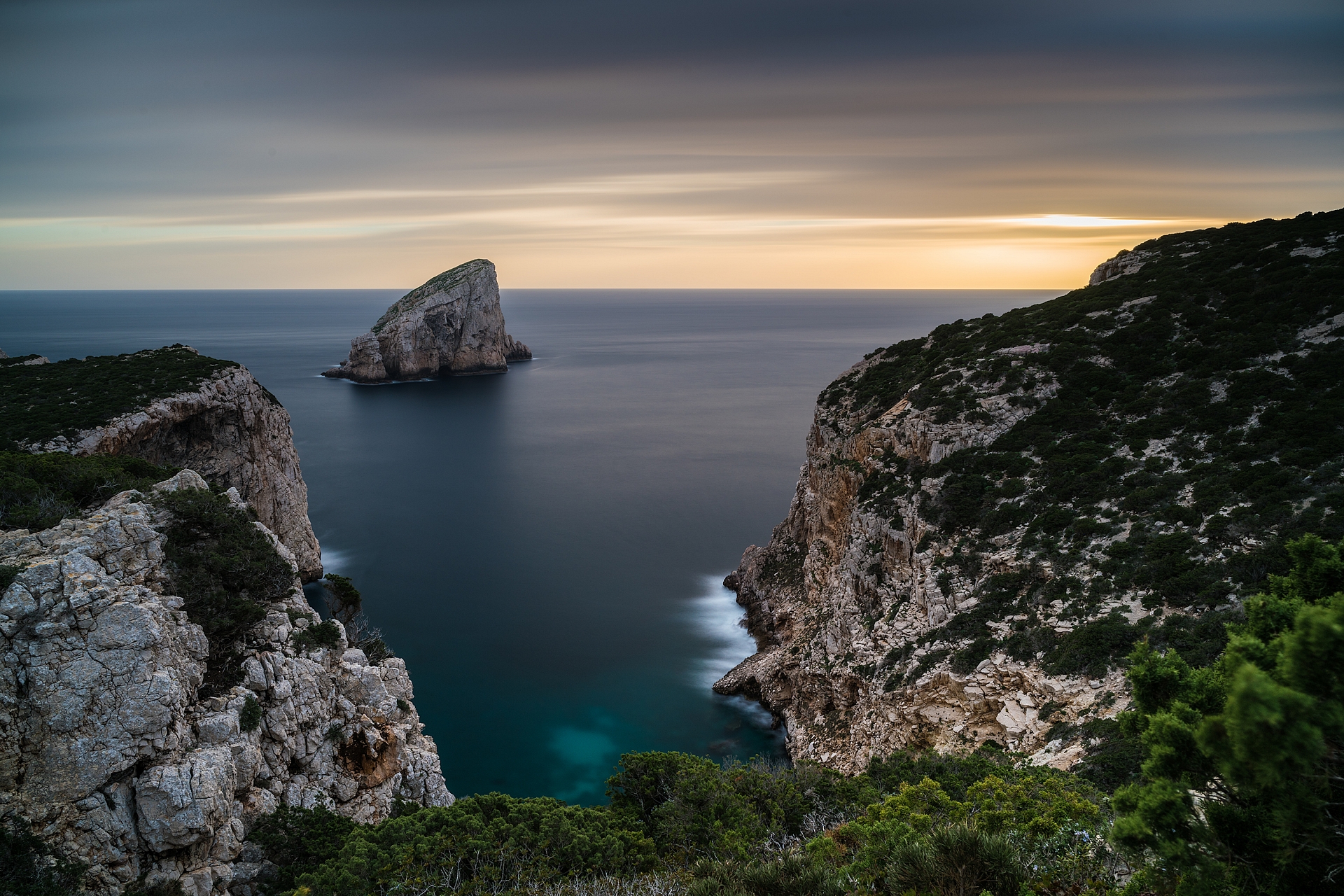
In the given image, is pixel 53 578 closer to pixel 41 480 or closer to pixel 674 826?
pixel 41 480

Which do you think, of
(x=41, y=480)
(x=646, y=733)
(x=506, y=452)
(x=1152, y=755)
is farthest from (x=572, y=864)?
(x=506, y=452)

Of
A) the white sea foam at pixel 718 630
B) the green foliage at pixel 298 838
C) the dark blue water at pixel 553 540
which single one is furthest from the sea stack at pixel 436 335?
the green foliage at pixel 298 838

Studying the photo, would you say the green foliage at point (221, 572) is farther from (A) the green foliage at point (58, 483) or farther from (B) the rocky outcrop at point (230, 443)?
(B) the rocky outcrop at point (230, 443)

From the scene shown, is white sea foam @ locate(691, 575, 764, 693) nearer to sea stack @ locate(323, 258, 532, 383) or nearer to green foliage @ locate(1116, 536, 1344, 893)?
green foliage @ locate(1116, 536, 1344, 893)

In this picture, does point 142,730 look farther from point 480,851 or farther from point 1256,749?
point 1256,749

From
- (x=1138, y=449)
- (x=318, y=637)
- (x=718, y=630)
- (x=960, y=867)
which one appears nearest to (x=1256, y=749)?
(x=960, y=867)
